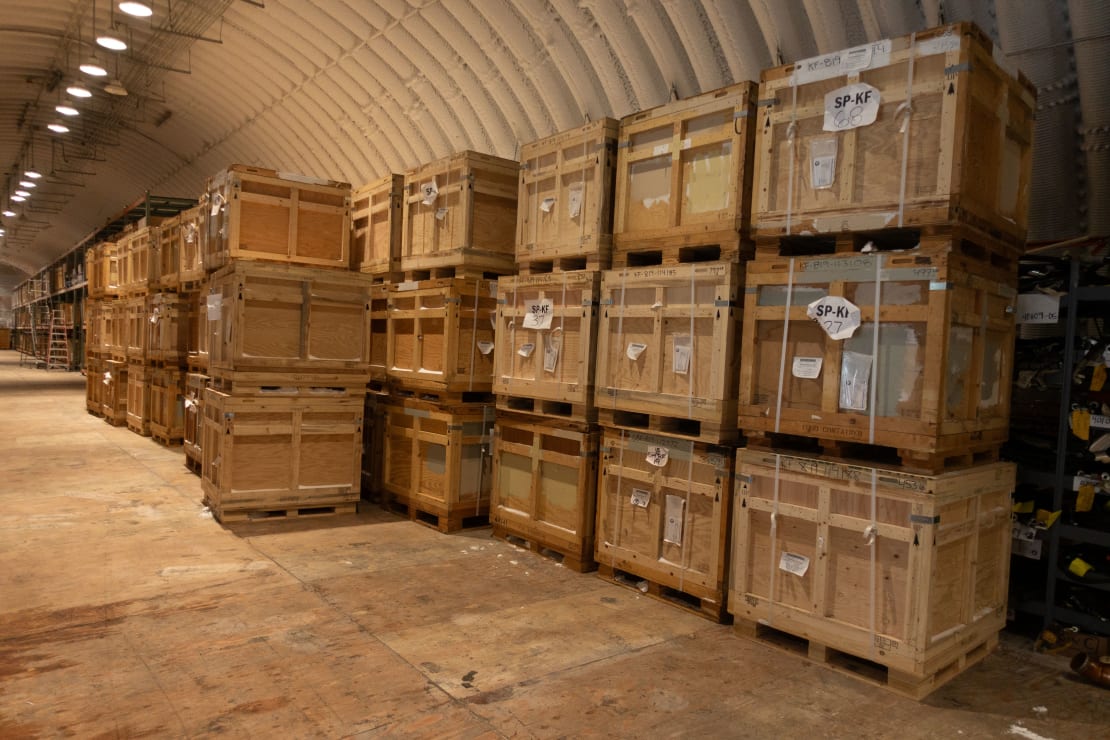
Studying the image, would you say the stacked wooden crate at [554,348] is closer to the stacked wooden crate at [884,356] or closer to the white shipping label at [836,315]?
the stacked wooden crate at [884,356]

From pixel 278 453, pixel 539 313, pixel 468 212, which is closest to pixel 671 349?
pixel 539 313

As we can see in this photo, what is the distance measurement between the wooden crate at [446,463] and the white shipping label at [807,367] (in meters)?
3.90

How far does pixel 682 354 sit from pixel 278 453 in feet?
15.0

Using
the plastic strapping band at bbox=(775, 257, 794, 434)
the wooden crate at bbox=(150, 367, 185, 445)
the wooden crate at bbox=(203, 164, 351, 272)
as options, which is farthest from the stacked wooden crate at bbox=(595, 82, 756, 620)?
the wooden crate at bbox=(150, 367, 185, 445)

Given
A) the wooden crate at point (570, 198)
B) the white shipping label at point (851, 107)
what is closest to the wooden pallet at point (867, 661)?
the wooden crate at point (570, 198)

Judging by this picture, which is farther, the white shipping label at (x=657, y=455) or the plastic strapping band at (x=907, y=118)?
the white shipping label at (x=657, y=455)

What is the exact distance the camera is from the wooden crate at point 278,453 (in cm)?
760

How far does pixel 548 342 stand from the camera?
22.6ft

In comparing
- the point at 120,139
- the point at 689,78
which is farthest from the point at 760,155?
the point at 120,139

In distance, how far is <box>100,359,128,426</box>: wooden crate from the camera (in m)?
15.3

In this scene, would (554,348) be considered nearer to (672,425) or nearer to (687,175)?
(672,425)

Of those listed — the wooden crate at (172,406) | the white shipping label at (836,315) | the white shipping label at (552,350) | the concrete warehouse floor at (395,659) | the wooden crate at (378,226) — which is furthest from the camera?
the wooden crate at (172,406)

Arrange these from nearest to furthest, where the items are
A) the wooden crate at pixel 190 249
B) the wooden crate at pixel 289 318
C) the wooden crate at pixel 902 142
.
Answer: the wooden crate at pixel 902 142 < the wooden crate at pixel 289 318 < the wooden crate at pixel 190 249

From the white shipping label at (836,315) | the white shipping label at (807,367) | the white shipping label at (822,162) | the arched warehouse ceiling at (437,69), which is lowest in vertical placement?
the white shipping label at (807,367)
